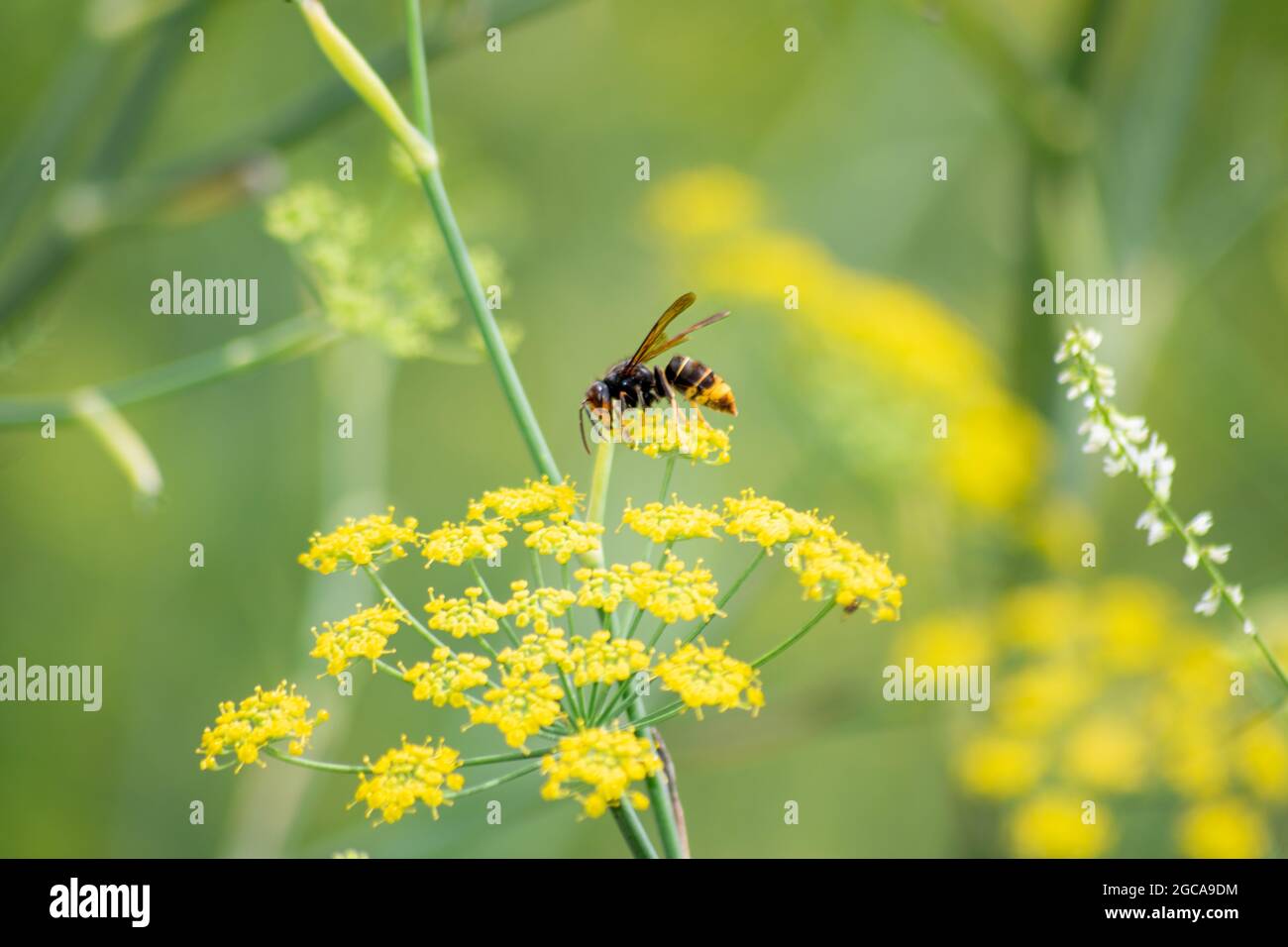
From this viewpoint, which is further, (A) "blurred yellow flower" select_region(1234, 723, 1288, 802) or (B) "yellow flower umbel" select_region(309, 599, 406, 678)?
(A) "blurred yellow flower" select_region(1234, 723, 1288, 802)

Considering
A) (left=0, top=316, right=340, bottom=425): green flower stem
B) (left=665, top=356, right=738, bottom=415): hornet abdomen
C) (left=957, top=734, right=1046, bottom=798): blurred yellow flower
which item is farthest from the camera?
(left=957, top=734, right=1046, bottom=798): blurred yellow flower

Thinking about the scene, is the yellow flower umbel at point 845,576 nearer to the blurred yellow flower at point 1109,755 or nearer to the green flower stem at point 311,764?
the green flower stem at point 311,764

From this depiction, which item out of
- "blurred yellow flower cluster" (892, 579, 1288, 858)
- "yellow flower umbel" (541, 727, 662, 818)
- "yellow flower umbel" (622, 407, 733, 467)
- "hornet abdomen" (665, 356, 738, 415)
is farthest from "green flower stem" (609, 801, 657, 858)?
"blurred yellow flower cluster" (892, 579, 1288, 858)

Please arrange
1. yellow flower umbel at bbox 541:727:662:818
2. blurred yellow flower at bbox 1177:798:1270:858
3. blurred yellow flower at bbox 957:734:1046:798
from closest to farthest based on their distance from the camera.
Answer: yellow flower umbel at bbox 541:727:662:818, blurred yellow flower at bbox 1177:798:1270:858, blurred yellow flower at bbox 957:734:1046:798

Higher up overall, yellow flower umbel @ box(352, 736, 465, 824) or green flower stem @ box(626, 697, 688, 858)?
yellow flower umbel @ box(352, 736, 465, 824)

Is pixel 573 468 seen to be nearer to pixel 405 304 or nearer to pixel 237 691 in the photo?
pixel 237 691

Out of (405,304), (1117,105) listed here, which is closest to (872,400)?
(1117,105)

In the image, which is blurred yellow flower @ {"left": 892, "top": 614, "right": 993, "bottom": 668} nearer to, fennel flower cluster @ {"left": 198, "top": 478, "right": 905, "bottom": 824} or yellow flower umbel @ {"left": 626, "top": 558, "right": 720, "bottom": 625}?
fennel flower cluster @ {"left": 198, "top": 478, "right": 905, "bottom": 824}
